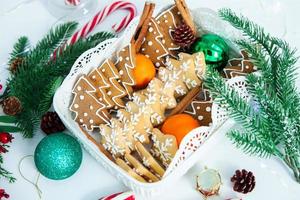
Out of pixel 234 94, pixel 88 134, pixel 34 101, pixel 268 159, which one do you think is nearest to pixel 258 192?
pixel 268 159

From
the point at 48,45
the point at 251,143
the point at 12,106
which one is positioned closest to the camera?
the point at 251,143

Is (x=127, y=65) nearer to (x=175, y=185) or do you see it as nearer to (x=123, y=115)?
(x=123, y=115)

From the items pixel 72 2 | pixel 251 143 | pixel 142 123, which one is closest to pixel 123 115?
pixel 142 123

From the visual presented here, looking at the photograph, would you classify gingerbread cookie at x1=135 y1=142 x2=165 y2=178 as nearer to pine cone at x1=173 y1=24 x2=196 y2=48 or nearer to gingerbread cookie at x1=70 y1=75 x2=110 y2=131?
gingerbread cookie at x1=70 y1=75 x2=110 y2=131

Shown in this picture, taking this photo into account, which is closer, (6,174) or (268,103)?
(268,103)

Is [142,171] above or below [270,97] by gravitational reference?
below

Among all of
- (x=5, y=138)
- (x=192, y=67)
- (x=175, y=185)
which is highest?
(x=192, y=67)

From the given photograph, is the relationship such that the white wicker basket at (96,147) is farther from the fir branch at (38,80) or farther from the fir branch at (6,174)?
the fir branch at (6,174)

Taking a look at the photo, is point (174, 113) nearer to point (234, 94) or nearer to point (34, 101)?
point (234, 94)

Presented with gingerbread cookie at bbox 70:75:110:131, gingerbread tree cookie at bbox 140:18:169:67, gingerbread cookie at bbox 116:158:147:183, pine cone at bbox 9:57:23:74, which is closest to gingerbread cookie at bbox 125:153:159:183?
gingerbread cookie at bbox 116:158:147:183
